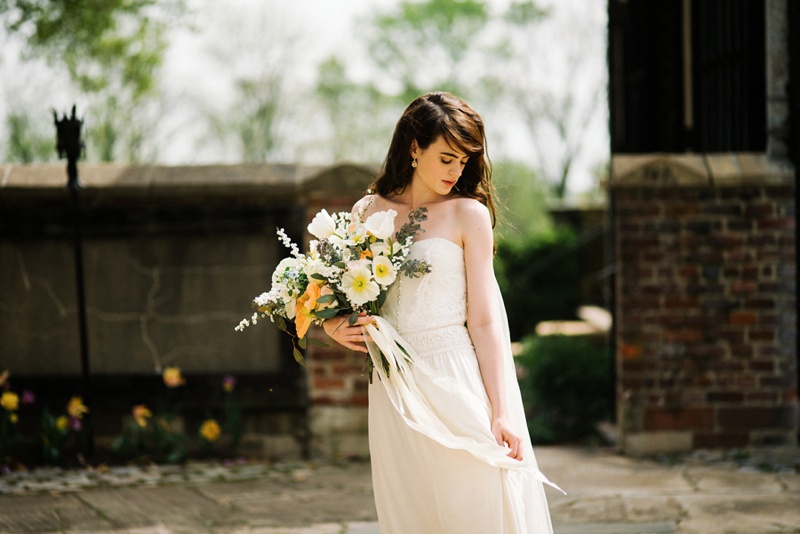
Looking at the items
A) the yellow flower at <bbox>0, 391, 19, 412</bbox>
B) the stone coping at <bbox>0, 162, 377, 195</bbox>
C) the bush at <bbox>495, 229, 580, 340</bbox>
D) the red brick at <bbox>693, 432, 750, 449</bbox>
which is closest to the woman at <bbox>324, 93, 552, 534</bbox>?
the stone coping at <bbox>0, 162, 377, 195</bbox>

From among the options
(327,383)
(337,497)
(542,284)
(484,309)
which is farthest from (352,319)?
(542,284)

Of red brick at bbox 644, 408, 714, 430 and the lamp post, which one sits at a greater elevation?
the lamp post

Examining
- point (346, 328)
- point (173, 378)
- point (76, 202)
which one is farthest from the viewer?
point (173, 378)

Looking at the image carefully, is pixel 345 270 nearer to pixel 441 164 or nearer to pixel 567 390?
pixel 441 164

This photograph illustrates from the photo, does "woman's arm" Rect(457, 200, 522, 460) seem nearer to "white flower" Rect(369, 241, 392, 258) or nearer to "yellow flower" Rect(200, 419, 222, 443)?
"white flower" Rect(369, 241, 392, 258)

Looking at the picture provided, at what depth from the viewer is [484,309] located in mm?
2811

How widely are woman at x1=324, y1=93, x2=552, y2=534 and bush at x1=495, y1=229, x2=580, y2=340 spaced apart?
10670mm

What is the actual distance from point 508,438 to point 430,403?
26 centimetres

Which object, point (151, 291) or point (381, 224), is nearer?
point (381, 224)

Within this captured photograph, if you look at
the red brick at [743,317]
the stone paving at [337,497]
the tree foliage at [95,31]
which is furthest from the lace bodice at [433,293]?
the tree foliage at [95,31]

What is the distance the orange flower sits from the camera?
2.80 meters

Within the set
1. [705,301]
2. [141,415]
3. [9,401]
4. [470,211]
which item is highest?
[470,211]

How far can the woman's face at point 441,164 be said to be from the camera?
2812mm

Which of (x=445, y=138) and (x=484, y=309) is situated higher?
(x=445, y=138)
